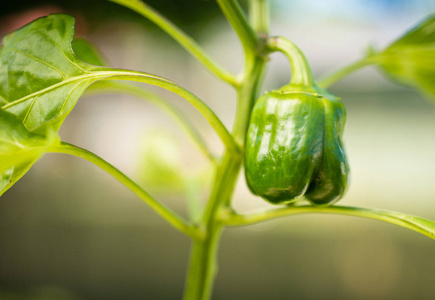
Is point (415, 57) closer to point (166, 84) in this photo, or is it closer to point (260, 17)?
point (260, 17)

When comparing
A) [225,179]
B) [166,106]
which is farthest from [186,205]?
[225,179]

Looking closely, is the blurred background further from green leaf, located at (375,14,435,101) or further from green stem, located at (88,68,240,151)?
green stem, located at (88,68,240,151)

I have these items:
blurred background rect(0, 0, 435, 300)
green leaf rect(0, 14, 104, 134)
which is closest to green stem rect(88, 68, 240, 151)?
green leaf rect(0, 14, 104, 134)

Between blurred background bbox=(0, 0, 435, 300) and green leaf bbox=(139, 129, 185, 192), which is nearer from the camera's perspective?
green leaf bbox=(139, 129, 185, 192)

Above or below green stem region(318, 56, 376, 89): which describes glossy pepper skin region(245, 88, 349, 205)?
below

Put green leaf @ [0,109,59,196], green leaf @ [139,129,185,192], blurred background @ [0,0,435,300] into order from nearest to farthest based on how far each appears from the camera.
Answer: green leaf @ [0,109,59,196] < green leaf @ [139,129,185,192] < blurred background @ [0,0,435,300]

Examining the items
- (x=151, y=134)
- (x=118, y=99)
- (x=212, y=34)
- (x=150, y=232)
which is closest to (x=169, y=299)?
(x=150, y=232)
